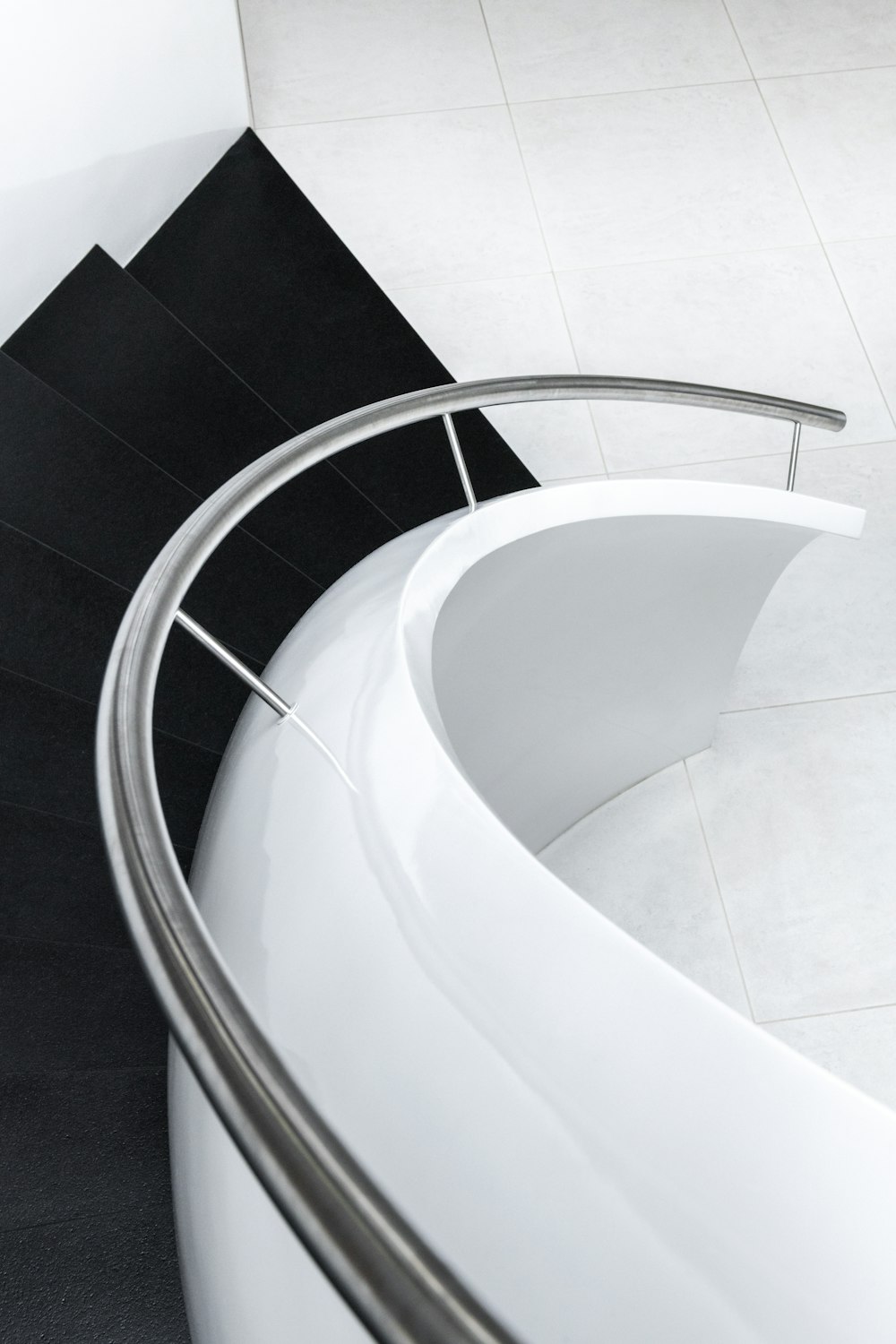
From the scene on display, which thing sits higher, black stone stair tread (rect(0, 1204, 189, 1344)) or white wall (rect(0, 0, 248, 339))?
white wall (rect(0, 0, 248, 339))

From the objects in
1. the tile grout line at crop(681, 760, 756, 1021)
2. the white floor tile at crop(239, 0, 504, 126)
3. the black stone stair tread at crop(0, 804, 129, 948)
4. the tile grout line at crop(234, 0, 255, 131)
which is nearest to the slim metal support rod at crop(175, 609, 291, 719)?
the black stone stair tread at crop(0, 804, 129, 948)

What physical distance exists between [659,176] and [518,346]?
53.6 inches

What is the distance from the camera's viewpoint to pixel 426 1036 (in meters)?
1.74

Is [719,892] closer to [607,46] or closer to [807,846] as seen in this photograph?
[807,846]

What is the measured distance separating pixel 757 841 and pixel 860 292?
110 inches

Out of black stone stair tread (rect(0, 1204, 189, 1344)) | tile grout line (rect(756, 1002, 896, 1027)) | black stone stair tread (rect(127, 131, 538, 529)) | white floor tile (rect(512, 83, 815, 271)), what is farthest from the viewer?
white floor tile (rect(512, 83, 815, 271))

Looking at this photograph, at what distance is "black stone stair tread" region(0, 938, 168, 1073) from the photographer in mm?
2107

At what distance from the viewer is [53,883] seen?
7.79 ft

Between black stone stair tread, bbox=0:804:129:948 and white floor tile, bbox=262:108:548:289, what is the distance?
343cm

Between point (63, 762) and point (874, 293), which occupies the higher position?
point (874, 293)

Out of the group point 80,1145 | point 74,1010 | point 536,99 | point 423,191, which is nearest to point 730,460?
point 423,191

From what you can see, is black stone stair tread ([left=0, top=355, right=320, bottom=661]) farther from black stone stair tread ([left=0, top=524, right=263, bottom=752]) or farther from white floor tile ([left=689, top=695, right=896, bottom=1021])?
white floor tile ([left=689, top=695, right=896, bottom=1021])

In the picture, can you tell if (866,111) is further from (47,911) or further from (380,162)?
(47,911)

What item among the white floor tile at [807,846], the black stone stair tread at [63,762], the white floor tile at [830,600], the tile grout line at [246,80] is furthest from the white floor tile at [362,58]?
the black stone stair tread at [63,762]
